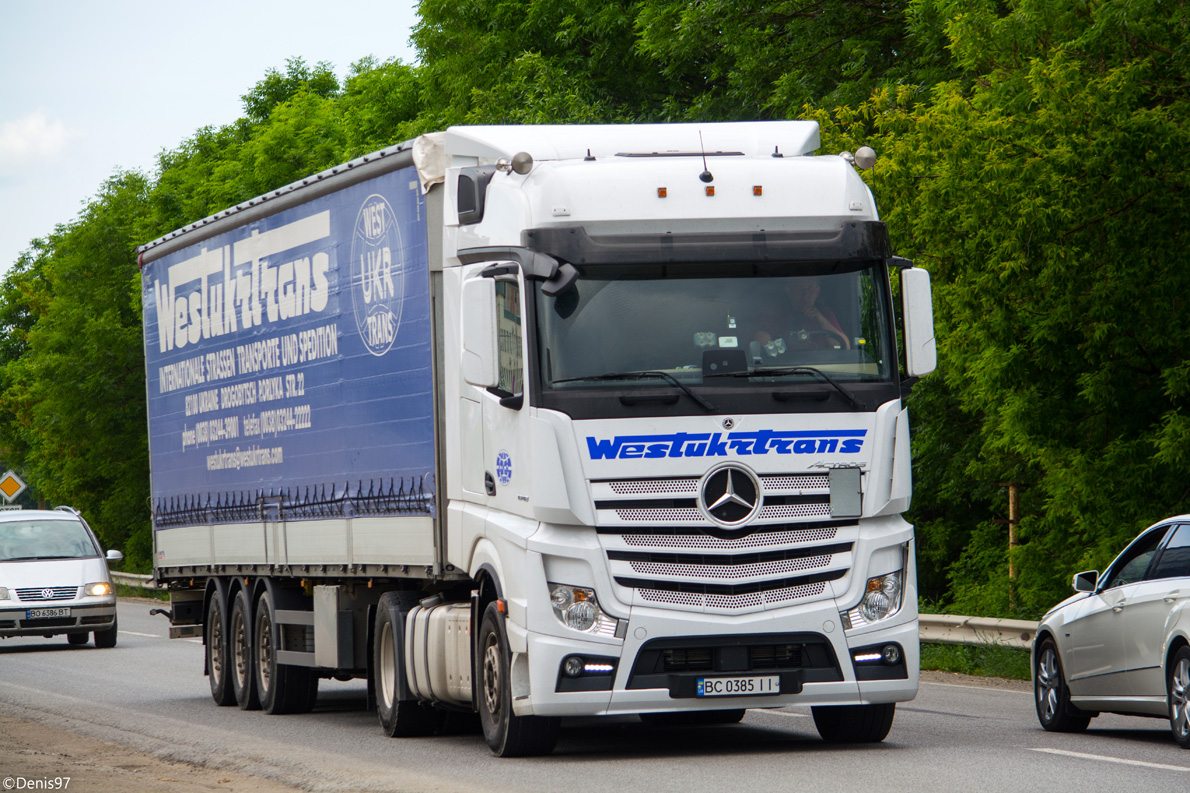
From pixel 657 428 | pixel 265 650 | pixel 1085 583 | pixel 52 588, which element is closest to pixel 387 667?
pixel 265 650

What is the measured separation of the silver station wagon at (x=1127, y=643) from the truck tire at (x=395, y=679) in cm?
442

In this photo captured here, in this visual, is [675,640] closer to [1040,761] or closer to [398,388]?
[1040,761]

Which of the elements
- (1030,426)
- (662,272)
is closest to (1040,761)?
(662,272)

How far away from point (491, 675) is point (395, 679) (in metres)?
1.92

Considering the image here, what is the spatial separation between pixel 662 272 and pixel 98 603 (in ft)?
56.3

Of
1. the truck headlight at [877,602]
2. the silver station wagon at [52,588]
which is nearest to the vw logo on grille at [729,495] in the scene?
the truck headlight at [877,602]

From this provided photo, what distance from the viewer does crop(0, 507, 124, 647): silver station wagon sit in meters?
25.5

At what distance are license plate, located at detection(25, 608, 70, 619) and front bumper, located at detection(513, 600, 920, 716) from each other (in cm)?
1662

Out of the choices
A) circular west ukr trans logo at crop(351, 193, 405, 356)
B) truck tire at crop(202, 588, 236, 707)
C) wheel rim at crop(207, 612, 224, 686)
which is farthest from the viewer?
wheel rim at crop(207, 612, 224, 686)

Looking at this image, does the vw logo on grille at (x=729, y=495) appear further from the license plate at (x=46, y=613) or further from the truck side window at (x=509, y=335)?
the license plate at (x=46, y=613)

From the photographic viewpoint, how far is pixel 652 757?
11.3m

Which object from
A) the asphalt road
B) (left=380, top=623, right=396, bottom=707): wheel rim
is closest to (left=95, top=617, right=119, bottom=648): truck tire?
the asphalt road

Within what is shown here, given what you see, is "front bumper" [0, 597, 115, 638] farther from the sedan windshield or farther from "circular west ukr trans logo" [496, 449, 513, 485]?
"circular west ukr trans logo" [496, 449, 513, 485]

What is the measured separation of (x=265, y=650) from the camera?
16078 mm
